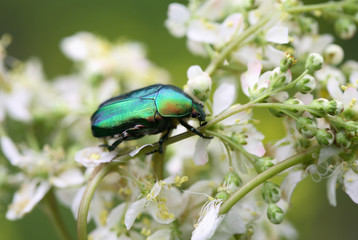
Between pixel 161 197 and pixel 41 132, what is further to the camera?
pixel 41 132

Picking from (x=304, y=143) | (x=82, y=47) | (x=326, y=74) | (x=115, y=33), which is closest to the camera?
(x=304, y=143)

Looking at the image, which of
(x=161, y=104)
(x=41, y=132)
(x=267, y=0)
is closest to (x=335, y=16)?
(x=267, y=0)

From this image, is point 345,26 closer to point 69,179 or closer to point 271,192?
point 271,192

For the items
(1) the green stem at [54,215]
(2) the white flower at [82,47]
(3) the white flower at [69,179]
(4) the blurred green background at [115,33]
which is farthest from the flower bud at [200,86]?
(4) the blurred green background at [115,33]

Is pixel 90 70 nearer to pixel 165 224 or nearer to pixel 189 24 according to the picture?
pixel 189 24

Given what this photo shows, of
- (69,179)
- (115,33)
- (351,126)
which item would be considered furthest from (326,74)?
(115,33)

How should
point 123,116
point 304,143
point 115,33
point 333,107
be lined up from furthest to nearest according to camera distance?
point 115,33, point 123,116, point 304,143, point 333,107

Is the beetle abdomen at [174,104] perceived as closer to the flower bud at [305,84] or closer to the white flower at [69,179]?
the flower bud at [305,84]
